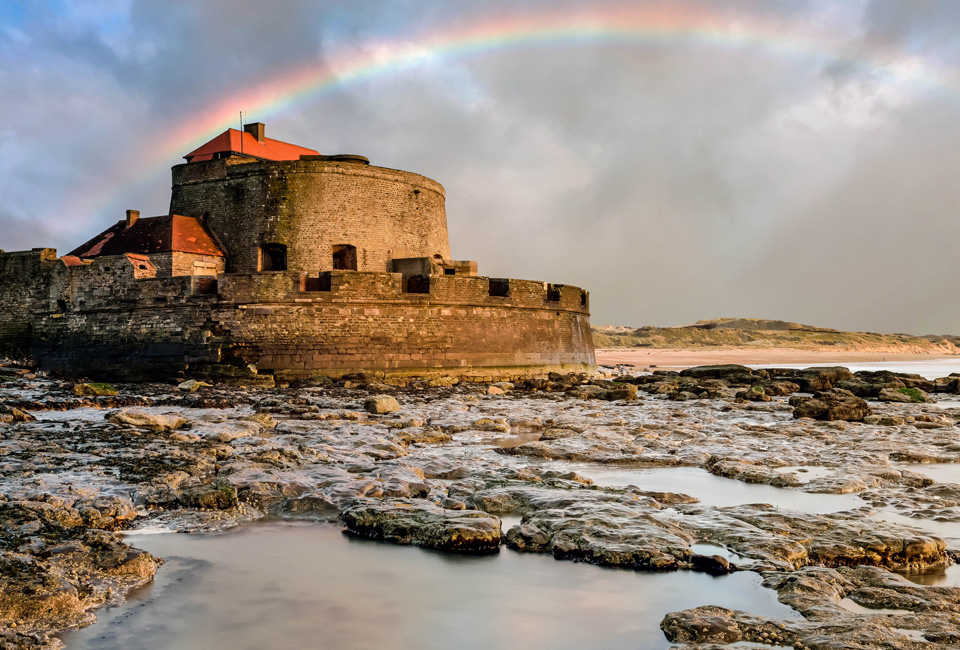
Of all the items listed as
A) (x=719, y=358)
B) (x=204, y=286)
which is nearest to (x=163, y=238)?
(x=204, y=286)

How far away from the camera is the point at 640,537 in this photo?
370 centimetres

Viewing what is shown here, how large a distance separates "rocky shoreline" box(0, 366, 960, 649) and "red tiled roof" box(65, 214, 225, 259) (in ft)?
30.6

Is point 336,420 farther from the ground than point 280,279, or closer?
closer

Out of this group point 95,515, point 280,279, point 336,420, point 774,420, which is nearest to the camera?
point 95,515

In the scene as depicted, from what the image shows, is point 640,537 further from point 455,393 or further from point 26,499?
point 455,393

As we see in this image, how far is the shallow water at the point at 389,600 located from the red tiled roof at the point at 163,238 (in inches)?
655

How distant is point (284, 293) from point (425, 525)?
40.2 feet

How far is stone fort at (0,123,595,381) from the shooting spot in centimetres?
1551

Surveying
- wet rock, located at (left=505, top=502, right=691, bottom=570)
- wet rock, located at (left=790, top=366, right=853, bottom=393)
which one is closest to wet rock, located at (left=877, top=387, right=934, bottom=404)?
wet rock, located at (left=790, top=366, right=853, bottom=393)

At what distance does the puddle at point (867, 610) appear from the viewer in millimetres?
2768

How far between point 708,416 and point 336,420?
5.32 meters

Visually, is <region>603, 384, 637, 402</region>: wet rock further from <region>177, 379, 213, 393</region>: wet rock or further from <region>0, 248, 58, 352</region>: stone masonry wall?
<region>0, 248, 58, 352</region>: stone masonry wall

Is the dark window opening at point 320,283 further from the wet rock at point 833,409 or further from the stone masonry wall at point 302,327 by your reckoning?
the wet rock at point 833,409

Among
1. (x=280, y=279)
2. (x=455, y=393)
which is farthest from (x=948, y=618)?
(x=280, y=279)
